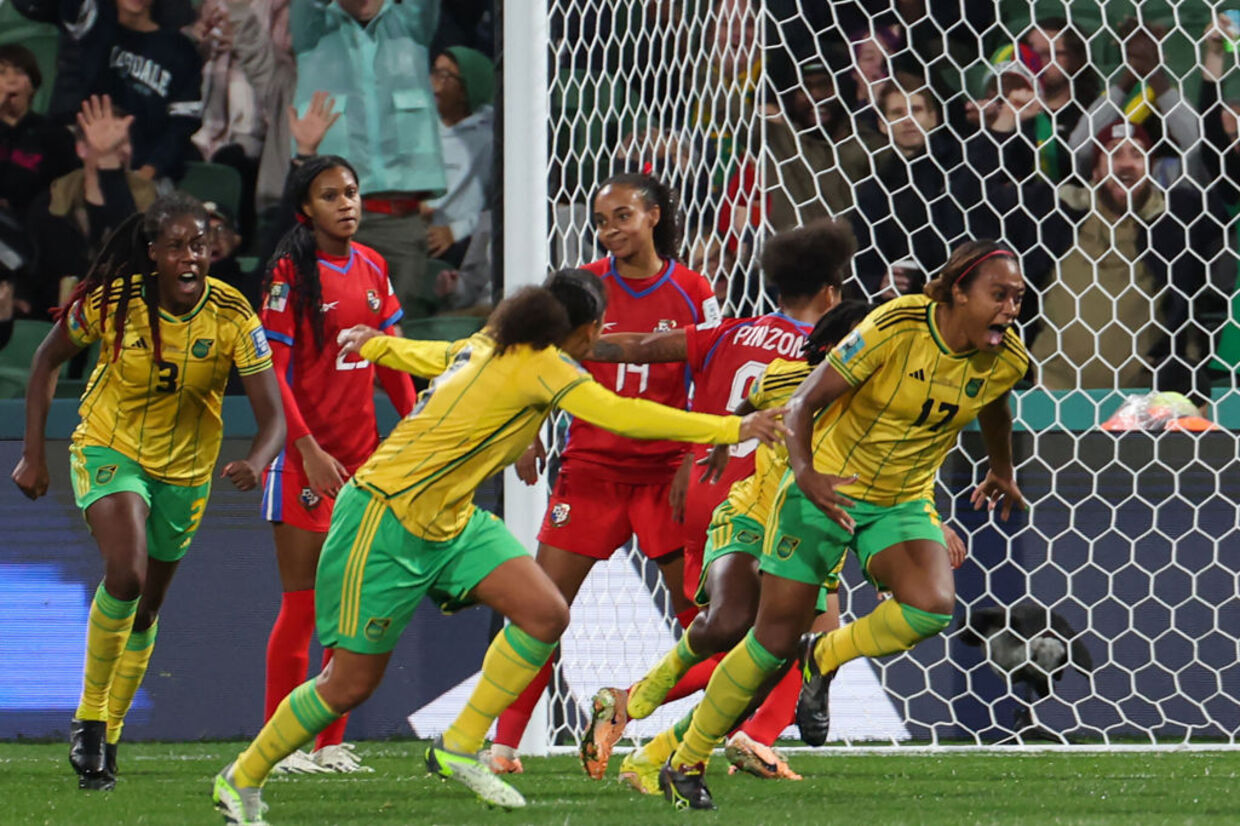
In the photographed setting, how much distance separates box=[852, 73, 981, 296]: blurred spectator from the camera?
6.57m

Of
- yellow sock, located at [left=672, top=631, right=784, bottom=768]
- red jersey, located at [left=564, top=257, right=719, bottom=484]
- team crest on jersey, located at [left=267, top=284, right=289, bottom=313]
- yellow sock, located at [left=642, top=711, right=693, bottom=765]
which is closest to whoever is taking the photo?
yellow sock, located at [left=672, top=631, right=784, bottom=768]

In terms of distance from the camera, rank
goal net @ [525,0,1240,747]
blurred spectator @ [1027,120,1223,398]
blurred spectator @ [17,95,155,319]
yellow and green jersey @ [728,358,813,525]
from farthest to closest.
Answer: blurred spectator @ [17,95,155,319], blurred spectator @ [1027,120,1223,398], goal net @ [525,0,1240,747], yellow and green jersey @ [728,358,813,525]

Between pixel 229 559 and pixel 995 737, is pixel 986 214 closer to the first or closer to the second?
pixel 995 737

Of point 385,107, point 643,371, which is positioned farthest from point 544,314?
point 385,107

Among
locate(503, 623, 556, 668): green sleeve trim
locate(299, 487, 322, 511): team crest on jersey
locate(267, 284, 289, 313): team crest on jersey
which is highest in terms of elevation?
locate(267, 284, 289, 313): team crest on jersey

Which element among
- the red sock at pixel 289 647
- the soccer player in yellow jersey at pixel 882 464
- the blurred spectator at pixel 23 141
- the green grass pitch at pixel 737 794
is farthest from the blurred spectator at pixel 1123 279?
the blurred spectator at pixel 23 141

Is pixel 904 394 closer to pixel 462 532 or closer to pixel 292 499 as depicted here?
pixel 462 532

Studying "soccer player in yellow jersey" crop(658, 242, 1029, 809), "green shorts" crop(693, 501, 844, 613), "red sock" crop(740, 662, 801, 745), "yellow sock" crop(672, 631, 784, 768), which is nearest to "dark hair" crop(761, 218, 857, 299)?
"soccer player in yellow jersey" crop(658, 242, 1029, 809)

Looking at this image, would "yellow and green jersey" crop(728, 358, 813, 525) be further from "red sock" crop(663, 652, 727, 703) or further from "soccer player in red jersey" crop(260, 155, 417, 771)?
"soccer player in red jersey" crop(260, 155, 417, 771)

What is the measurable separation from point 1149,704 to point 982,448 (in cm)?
107

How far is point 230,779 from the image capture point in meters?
3.54

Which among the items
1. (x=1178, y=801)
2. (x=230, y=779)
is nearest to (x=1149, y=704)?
(x=1178, y=801)

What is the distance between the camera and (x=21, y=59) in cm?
764

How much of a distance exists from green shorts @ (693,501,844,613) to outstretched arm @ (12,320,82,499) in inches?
69.9
